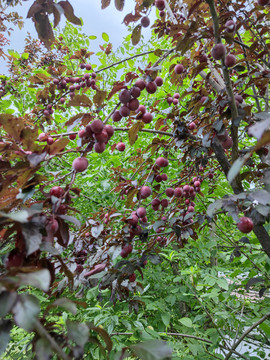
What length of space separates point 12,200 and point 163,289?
167 cm

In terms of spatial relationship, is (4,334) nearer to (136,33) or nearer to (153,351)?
(153,351)

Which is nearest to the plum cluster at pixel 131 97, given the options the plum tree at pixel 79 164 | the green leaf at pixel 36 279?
the plum tree at pixel 79 164

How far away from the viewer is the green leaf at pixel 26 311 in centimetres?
34

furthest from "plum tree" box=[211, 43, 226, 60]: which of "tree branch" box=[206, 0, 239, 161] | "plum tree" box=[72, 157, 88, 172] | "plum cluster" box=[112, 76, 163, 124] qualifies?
"plum tree" box=[72, 157, 88, 172]

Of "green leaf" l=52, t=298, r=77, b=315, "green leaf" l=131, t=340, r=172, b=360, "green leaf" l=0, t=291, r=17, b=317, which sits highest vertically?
"green leaf" l=0, t=291, r=17, b=317

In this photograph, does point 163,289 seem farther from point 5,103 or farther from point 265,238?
point 5,103

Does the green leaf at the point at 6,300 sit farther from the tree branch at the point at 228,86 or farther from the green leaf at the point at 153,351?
the tree branch at the point at 228,86

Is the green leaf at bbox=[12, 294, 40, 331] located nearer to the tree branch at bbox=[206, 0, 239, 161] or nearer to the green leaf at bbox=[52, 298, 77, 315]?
the green leaf at bbox=[52, 298, 77, 315]

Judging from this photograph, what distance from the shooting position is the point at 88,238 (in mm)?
1328

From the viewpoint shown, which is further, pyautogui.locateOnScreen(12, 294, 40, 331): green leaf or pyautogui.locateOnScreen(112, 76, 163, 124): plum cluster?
pyautogui.locateOnScreen(112, 76, 163, 124): plum cluster

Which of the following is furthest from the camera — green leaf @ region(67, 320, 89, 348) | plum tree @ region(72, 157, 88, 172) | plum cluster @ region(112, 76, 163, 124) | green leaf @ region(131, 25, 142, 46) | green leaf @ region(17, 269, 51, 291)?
green leaf @ region(131, 25, 142, 46)

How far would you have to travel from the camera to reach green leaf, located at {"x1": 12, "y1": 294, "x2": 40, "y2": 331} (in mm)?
340

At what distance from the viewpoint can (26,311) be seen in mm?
356

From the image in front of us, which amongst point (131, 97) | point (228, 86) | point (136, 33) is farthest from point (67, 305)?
point (136, 33)
